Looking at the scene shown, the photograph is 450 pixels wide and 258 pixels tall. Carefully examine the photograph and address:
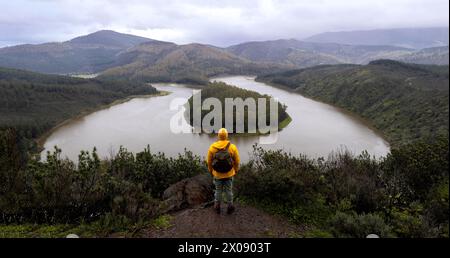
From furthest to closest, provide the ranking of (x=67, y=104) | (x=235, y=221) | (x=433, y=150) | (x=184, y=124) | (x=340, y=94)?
(x=340, y=94)
(x=67, y=104)
(x=184, y=124)
(x=433, y=150)
(x=235, y=221)

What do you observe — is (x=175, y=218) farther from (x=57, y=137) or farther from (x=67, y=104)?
(x=67, y=104)

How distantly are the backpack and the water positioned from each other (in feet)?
95.2

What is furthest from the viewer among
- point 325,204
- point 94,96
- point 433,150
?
point 94,96

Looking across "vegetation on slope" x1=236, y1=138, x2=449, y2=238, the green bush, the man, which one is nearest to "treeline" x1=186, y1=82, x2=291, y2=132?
"vegetation on slope" x1=236, y1=138, x2=449, y2=238

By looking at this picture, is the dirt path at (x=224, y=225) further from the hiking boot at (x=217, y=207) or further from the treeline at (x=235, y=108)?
the treeline at (x=235, y=108)

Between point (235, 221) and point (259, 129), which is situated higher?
point (235, 221)

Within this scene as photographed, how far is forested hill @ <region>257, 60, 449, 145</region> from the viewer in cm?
4644

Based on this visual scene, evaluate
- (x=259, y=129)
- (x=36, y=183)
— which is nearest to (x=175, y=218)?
(x=36, y=183)

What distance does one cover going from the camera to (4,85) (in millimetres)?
85062

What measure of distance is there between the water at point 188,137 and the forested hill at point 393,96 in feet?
11.9
